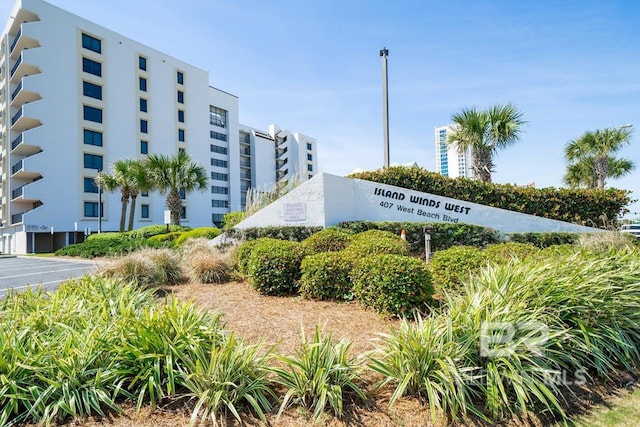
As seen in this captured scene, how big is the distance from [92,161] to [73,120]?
4048 mm

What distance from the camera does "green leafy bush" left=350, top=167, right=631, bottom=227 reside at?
1255cm

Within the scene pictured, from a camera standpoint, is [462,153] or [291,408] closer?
[291,408]

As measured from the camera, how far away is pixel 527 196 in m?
12.6

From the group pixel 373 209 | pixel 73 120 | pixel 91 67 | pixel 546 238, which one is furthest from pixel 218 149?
pixel 546 238

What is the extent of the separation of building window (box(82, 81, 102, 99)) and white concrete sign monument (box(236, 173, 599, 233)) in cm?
3137

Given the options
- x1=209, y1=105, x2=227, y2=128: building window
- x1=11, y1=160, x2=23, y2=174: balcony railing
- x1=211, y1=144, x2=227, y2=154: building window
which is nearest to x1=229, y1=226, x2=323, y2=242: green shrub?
x1=11, y1=160, x2=23, y2=174: balcony railing

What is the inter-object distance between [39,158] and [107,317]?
116ft

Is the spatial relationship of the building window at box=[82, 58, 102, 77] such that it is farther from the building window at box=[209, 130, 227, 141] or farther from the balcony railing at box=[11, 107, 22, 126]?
the building window at box=[209, 130, 227, 141]

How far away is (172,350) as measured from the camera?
316 centimetres

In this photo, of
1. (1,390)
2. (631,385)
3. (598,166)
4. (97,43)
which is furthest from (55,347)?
(97,43)

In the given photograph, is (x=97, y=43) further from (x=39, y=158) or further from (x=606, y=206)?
(x=606, y=206)

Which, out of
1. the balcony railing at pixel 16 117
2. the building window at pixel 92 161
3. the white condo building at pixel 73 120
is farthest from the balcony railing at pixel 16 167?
the building window at pixel 92 161

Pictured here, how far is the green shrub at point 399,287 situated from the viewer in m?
4.91

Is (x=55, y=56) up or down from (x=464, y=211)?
up
